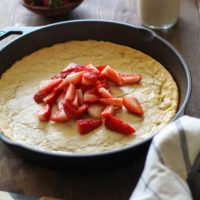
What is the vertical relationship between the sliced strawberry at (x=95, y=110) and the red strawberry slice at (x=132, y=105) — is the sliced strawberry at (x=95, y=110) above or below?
above

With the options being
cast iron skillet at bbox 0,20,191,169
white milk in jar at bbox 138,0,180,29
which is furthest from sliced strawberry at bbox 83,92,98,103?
white milk in jar at bbox 138,0,180,29

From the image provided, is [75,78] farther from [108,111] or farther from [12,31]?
[12,31]

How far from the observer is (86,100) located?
1307 millimetres

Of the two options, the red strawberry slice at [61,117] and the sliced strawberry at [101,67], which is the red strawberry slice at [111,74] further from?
the red strawberry slice at [61,117]

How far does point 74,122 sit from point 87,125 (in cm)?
6

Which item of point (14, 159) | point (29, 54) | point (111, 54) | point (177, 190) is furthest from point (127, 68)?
point (177, 190)

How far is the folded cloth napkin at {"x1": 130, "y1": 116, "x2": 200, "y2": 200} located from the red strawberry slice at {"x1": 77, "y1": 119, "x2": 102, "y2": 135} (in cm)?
Result: 34

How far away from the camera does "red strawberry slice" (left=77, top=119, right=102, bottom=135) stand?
1254 mm

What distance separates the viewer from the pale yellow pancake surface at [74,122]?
1244mm

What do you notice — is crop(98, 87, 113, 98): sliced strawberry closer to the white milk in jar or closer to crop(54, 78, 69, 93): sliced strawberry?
crop(54, 78, 69, 93): sliced strawberry

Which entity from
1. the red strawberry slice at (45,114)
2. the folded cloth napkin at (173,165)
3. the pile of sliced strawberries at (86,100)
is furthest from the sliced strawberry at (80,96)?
the folded cloth napkin at (173,165)

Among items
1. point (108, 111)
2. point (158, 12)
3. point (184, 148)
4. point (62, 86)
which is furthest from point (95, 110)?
point (158, 12)

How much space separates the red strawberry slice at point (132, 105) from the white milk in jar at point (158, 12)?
0.50 m

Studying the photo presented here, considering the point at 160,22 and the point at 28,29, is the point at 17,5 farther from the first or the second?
the point at 160,22
